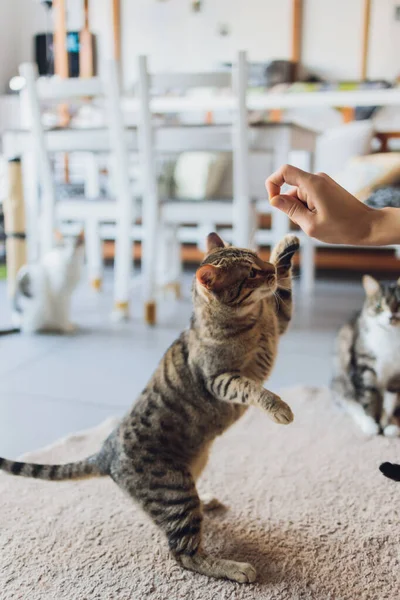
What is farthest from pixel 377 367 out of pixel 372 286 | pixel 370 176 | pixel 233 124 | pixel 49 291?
pixel 49 291

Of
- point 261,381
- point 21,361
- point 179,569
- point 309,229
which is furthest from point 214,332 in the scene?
point 21,361

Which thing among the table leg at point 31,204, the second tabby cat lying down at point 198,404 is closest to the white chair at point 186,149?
the table leg at point 31,204

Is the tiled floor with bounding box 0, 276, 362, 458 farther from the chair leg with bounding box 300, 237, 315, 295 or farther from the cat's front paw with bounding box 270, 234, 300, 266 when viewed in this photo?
the cat's front paw with bounding box 270, 234, 300, 266

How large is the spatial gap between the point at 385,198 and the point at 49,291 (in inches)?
52.9

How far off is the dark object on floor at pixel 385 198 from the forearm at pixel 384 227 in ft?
3.02

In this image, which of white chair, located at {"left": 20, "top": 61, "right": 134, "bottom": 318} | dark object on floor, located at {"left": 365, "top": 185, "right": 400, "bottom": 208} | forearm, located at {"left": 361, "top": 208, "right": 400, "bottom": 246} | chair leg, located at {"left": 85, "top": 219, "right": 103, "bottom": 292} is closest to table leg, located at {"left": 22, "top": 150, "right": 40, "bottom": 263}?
white chair, located at {"left": 20, "top": 61, "right": 134, "bottom": 318}

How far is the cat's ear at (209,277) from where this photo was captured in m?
0.88

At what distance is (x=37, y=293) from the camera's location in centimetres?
234

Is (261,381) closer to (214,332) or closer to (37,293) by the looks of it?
(214,332)

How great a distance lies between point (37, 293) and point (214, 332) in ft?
4.97

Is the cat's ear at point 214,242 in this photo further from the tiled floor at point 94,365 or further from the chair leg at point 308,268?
the chair leg at point 308,268

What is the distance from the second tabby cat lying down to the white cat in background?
54.5 inches

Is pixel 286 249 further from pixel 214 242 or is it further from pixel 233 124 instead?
pixel 233 124

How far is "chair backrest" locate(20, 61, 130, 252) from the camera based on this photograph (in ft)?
7.71
